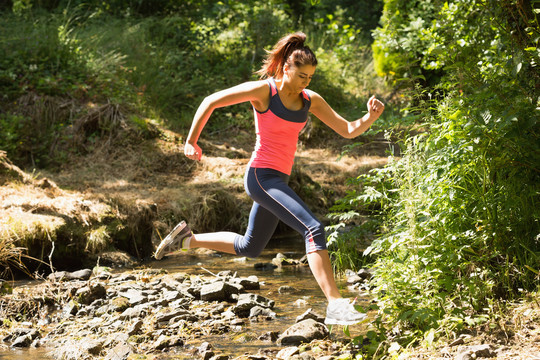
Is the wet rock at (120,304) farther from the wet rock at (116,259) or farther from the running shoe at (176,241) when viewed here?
the wet rock at (116,259)

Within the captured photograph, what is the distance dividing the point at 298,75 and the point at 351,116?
29.2 ft

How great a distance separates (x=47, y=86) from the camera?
34.7 feet

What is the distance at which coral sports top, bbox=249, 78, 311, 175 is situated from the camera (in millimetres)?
3945

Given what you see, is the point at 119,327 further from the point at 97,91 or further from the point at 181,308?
the point at 97,91

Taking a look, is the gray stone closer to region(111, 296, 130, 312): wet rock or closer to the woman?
region(111, 296, 130, 312): wet rock

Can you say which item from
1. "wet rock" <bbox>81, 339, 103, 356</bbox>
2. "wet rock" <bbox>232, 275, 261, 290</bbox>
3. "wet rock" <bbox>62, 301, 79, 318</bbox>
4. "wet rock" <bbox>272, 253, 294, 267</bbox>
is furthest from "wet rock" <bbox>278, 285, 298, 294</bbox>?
"wet rock" <bbox>81, 339, 103, 356</bbox>

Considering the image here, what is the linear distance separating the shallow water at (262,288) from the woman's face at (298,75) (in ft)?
5.94

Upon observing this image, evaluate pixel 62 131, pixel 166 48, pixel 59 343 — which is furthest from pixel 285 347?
pixel 166 48

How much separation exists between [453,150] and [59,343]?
10.3ft

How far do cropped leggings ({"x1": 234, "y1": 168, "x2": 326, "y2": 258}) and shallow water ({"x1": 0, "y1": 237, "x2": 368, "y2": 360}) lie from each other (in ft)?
2.12

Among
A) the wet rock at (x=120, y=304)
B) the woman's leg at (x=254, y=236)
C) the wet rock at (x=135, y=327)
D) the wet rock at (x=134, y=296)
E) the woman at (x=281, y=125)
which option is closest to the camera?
the woman at (x=281, y=125)

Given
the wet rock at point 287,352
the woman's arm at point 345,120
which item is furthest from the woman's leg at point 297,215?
the woman's arm at point 345,120

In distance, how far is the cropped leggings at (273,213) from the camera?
370 cm

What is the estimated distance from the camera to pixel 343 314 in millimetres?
3533
